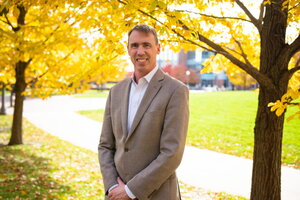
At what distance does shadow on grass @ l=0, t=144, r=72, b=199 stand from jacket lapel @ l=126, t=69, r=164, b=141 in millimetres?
3610

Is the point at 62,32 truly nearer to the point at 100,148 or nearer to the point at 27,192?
the point at 27,192

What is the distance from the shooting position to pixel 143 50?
95.9 inches

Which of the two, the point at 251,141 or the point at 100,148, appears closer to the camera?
the point at 100,148

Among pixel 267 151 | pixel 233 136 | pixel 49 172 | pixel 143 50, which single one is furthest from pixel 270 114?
pixel 233 136

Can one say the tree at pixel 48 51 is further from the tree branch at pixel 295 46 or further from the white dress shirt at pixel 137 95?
the tree branch at pixel 295 46

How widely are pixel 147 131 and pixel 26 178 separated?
4.89 meters

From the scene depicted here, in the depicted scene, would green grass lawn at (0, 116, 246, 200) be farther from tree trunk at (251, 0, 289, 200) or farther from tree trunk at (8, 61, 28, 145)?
tree trunk at (251, 0, 289, 200)

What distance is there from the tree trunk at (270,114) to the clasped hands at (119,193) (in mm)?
2194

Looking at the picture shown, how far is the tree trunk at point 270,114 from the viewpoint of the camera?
376 centimetres


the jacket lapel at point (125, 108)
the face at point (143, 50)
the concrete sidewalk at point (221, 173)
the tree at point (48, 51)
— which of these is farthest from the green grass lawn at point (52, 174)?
the face at point (143, 50)

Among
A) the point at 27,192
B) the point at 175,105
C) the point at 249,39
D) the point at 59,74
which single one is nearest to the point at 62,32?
the point at 59,74

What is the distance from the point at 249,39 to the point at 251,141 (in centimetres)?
586

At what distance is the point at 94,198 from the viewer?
5.36 meters

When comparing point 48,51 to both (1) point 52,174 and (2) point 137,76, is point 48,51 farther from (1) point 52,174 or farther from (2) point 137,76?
(2) point 137,76
